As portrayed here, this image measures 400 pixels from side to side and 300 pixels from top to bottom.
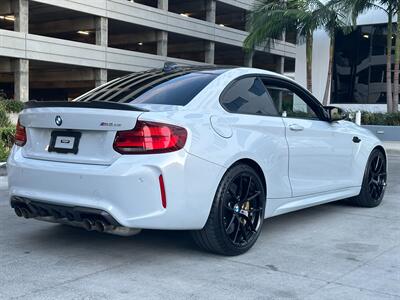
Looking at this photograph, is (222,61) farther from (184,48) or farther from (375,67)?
(375,67)

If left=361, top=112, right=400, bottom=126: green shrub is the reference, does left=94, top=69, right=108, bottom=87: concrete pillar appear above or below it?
above

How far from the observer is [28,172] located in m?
4.32

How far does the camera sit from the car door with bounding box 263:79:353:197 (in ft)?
17.2

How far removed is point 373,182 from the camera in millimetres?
6812

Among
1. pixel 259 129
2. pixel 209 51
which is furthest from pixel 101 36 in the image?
pixel 259 129

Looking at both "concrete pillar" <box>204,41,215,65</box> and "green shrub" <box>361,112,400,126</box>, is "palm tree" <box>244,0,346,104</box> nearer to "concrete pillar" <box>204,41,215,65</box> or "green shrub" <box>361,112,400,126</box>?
"green shrub" <box>361,112,400,126</box>

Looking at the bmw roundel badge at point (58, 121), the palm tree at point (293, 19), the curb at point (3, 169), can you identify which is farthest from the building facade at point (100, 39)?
the bmw roundel badge at point (58, 121)

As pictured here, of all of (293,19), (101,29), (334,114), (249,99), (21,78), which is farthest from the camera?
(101,29)

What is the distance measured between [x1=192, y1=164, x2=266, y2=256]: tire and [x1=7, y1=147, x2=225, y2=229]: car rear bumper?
0.39 ft

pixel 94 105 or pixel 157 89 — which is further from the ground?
pixel 157 89

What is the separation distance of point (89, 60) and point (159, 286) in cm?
2814

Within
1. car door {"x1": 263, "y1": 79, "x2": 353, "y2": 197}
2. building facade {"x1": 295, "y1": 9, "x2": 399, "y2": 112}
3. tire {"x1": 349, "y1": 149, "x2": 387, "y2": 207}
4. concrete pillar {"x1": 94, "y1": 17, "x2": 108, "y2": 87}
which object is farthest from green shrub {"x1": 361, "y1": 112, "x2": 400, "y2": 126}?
concrete pillar {"x1": 94, "y1": 17, "x2": 108, "y2": 87}

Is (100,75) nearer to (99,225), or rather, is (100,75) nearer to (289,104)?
(289,104)

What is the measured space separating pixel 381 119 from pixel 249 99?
1766 cm
